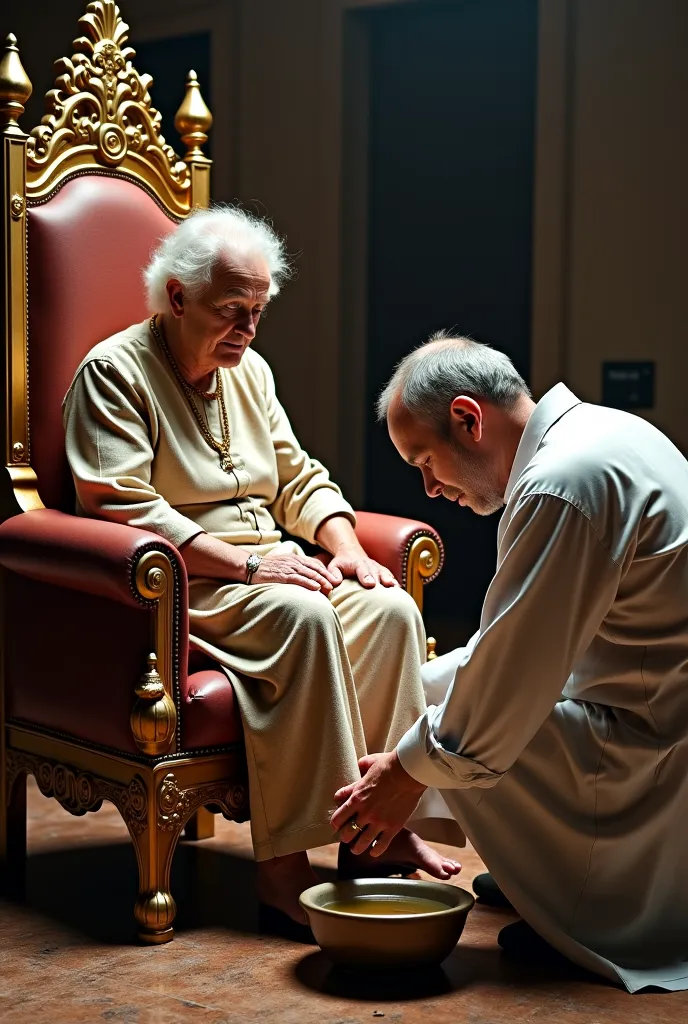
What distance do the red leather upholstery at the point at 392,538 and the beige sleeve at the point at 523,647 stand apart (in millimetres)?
934

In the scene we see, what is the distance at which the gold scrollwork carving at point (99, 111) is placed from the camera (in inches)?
127

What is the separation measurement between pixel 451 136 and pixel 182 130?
6.53ft

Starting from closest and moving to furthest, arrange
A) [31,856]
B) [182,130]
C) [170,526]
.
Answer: [170,526]
[31,856]
[182,130]

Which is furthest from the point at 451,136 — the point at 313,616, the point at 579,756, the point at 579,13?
the point at 579,756

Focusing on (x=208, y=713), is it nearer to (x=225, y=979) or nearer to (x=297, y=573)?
(x=297, y=573)

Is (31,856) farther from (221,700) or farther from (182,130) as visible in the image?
(182,130)

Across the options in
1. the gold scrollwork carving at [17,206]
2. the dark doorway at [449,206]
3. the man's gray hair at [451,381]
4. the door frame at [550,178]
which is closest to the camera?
the man's gray hair at [451,381]

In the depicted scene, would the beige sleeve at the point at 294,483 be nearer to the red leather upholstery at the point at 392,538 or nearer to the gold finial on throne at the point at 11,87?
the red leather upholstery at the point at 392,538

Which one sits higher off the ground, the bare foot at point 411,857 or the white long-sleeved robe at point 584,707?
the white long-sleeved robe at point 584,707

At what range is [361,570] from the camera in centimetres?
303

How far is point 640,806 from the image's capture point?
2.38 metres

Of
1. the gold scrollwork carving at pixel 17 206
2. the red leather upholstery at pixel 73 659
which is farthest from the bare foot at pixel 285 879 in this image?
the gold scrollwork carving at pixel 17 206

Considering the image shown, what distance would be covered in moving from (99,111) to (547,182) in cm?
195

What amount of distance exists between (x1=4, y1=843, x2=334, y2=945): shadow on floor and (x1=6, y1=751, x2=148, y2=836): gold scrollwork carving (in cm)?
20
